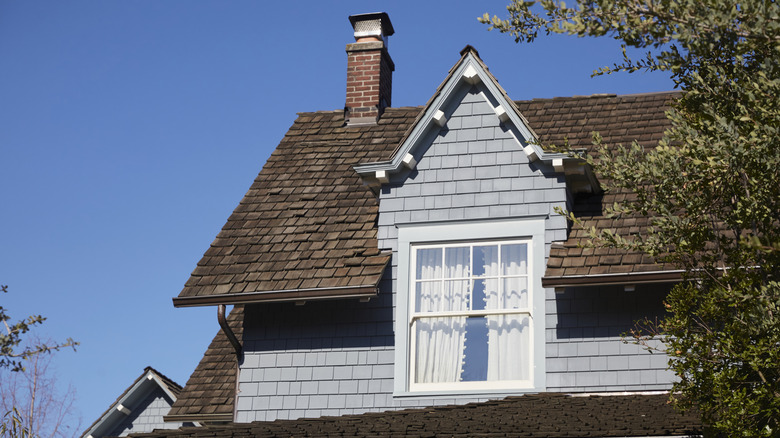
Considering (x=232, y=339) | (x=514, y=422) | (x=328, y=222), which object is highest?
(x=328, y=222)

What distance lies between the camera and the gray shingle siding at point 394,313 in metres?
11.7

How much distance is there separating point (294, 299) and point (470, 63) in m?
4.10

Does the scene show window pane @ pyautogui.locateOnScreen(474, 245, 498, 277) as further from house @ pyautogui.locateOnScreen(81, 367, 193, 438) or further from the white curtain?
house @ pyautogui.locateOnScreen(81, 367, 193, 438)

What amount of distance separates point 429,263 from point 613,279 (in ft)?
8.25

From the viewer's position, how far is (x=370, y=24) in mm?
16938

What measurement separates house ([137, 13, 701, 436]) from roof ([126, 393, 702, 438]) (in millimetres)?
63

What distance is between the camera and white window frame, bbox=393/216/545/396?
11.7 meters

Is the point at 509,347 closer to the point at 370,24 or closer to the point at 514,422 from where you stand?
the point at 514,422

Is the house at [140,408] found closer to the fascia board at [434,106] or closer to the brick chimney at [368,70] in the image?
the brick chimney at [368,70]

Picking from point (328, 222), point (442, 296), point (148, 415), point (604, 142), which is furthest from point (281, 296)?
point (148, 415)

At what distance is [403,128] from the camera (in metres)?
15.7

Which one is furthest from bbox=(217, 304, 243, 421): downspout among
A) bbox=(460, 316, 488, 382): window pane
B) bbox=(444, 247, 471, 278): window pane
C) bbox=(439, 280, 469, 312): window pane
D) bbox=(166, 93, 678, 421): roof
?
bbox=(460, 316, 488, 382): window pane

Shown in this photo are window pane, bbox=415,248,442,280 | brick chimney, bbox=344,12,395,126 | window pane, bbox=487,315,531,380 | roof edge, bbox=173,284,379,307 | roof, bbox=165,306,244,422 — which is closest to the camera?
window pane, bbox=487,315,531,380

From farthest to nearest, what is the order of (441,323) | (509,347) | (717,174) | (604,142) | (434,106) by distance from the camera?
(604,142)
(434,106)
(441,323)
(509,347)
(717,174)
